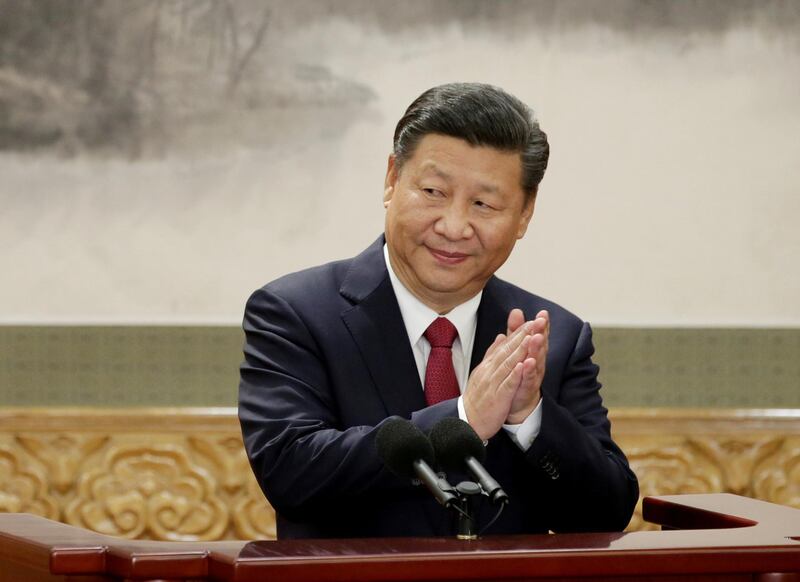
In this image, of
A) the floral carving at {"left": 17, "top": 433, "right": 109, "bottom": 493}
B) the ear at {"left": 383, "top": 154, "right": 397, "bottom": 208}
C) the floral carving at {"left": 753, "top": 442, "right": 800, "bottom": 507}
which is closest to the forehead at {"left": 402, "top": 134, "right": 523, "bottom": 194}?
the ear at {"left": 383, "top": 154, "right": 397, "bottom": 208}

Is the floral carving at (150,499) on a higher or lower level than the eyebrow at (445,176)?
lower

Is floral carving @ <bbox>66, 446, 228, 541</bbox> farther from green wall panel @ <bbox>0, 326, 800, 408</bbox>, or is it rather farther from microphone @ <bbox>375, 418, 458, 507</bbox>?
microphone @ <bbox>375, 418, 458, 507</bbox>

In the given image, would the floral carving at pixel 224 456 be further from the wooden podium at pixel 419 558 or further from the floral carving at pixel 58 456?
the wooden podium at pixel 419 558

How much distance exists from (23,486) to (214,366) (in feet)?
2.47

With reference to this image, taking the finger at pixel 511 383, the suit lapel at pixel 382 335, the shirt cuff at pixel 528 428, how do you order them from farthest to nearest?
the suit lapel at pixel 382 335
the shirt cuff at pixel 528 428
the finger at pixel 511 383

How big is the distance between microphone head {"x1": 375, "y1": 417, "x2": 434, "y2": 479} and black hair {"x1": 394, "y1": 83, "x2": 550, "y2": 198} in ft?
2.59

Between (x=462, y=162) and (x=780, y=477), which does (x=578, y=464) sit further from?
(x=780, y=477)

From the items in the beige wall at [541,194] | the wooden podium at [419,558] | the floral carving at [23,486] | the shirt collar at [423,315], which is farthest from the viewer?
the beige wall at [541,194]

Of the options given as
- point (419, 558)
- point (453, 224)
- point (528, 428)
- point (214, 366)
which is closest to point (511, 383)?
point (528, 428)

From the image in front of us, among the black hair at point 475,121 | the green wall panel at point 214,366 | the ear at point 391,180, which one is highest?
the black hair at point 475,121

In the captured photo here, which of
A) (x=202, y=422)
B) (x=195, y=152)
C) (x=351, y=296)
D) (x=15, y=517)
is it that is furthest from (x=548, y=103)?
(x=15, y=517)

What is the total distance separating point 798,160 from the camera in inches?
198

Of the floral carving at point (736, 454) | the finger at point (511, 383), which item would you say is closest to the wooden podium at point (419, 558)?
the finger at point (511, 383)

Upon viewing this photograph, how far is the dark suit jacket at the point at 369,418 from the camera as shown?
2.46 meters
